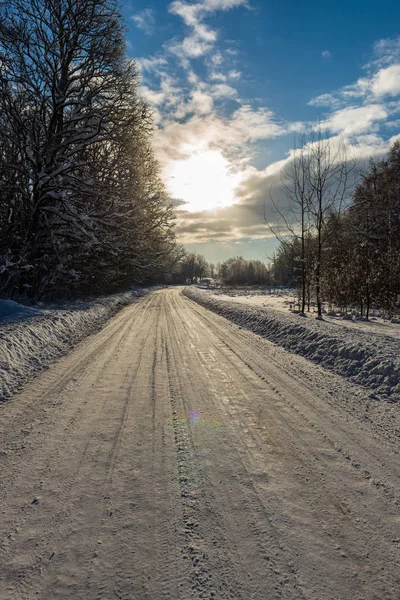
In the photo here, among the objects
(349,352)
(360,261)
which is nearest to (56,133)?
(349,352)

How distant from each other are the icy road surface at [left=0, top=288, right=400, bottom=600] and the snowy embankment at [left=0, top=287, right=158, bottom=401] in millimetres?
791

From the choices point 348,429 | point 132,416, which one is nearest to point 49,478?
point 132,416

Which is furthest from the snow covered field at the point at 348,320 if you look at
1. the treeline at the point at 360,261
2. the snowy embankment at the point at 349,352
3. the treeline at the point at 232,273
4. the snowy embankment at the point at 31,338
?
the treeline at the point at 232,273

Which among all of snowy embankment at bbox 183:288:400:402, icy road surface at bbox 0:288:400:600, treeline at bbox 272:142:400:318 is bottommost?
icy road surface at bbox 0:288:400:600

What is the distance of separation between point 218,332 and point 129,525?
7.29m

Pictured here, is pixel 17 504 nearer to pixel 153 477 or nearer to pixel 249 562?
pixel 153 477

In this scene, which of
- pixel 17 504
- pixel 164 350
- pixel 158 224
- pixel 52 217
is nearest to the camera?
pixel 17 504

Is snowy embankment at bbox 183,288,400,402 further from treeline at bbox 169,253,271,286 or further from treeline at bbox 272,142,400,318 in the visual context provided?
treeline at bbox 169,253,271,286

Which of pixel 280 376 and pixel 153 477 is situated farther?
pixel 280 376

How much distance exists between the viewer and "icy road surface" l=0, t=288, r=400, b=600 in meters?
1.73

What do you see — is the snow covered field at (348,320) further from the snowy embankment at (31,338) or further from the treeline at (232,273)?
the treeline at (232,273)

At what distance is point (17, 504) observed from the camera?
7.57ft

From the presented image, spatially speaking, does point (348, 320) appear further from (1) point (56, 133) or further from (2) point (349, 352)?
(1) point (56, 133)

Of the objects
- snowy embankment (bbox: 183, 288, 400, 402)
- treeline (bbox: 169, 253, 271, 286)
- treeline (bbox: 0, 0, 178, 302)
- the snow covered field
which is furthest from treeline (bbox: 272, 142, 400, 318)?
treeline (bbox: 169, 253, 271, 286)
